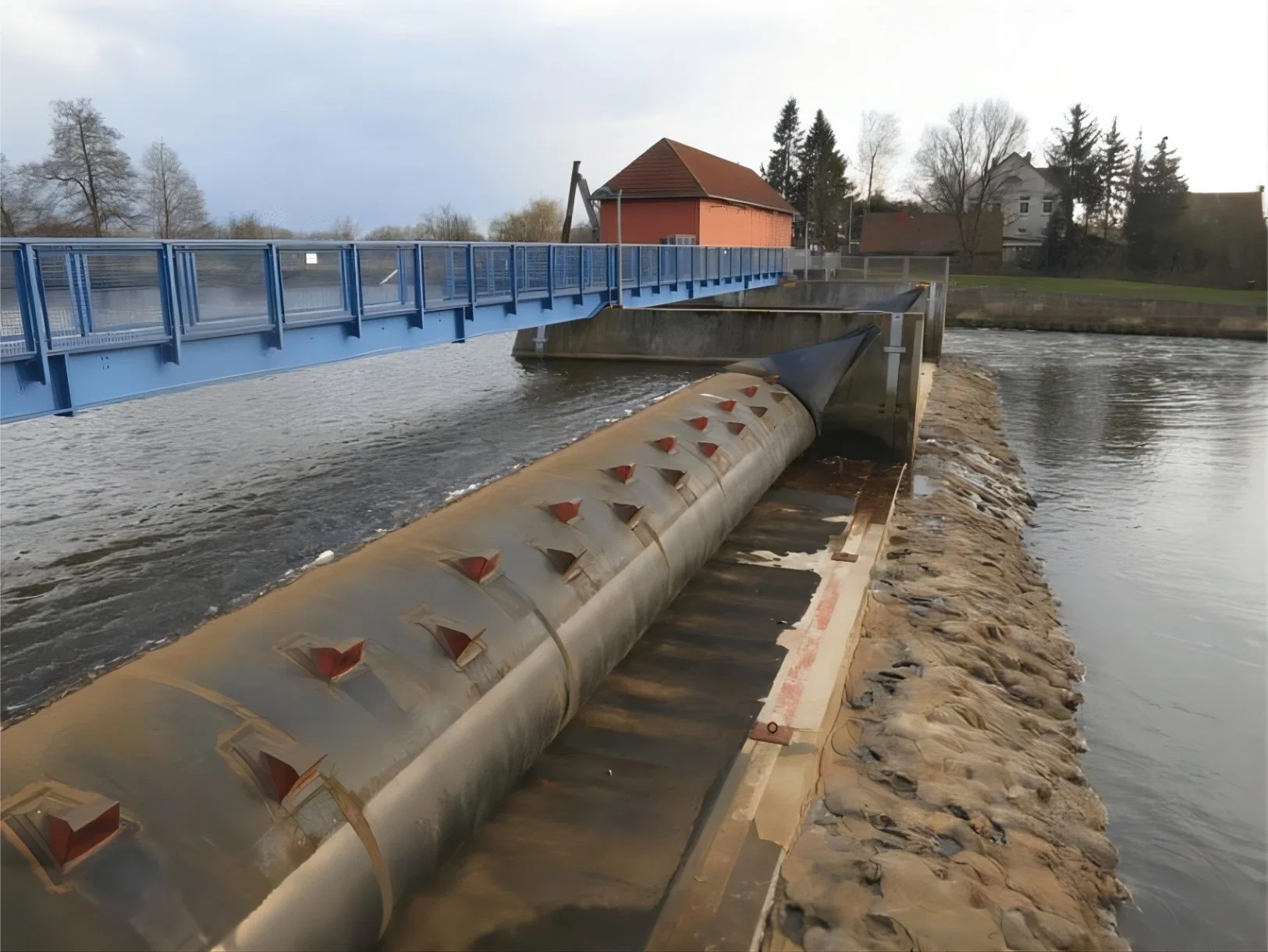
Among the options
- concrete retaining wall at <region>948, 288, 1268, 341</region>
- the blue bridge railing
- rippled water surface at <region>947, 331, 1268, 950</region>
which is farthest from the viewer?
concrete retaining wall at <region>948, 288, 1268, 341</region>

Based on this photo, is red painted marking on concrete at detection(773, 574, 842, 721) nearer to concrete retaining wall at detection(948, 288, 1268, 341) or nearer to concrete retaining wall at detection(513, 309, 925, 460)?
concrete retaining wall at detection(513, 309, 925, 460)

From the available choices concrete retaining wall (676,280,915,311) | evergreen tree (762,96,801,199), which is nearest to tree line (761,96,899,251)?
evergreen tree (762,96,801,199)

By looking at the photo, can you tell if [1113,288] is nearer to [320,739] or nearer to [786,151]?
[786,151]

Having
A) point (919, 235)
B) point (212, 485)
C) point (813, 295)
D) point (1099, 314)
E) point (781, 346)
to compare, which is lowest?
point (212, 485)

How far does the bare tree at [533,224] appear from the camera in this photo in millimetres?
70875

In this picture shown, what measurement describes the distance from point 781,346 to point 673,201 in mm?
17437

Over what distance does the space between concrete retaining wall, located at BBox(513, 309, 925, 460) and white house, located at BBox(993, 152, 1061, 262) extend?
60.6 m

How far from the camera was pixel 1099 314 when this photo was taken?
50.6 m

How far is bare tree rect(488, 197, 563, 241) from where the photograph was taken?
70875mm

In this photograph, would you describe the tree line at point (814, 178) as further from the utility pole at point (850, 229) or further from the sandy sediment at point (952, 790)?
the sandy sediment at point (952, 790)

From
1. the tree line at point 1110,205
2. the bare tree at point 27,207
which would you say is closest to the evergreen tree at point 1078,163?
the tree line at point 1110,205

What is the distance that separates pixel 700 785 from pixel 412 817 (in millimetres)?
2273

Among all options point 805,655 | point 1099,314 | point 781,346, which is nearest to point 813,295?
point 781,346

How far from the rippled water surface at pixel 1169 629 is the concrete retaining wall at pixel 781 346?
3.38m
